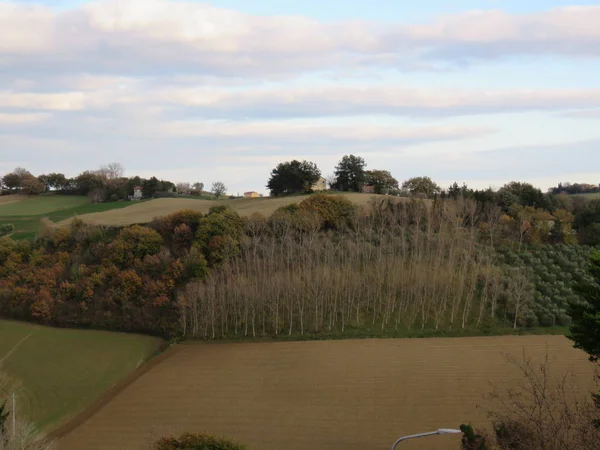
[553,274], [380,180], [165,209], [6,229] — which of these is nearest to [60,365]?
[553,274]

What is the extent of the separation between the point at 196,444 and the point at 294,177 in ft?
133

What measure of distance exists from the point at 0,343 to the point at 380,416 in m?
17.7

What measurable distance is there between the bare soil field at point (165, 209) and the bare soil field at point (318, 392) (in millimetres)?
17218

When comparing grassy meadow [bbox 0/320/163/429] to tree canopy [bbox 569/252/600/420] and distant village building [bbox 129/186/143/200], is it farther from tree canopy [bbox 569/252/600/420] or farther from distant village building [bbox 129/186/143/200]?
distant village building [bbox 129/186/143/200]

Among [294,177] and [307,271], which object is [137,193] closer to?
[294,177]

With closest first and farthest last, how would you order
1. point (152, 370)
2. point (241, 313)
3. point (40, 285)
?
point (152, 370), point (241, 313), point (40, 285)

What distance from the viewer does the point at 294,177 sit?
56.5 m

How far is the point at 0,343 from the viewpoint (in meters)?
30.1

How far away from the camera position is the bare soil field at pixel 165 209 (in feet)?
153

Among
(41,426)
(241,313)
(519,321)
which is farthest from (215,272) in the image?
(519,321)

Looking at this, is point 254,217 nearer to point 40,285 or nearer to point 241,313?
point 241,313

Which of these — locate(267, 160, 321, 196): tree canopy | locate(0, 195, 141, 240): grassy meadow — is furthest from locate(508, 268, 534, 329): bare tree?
locate(0, 195, 141, 240): grassy meadow

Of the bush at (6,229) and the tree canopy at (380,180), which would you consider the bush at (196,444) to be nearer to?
the bush at (6,229)

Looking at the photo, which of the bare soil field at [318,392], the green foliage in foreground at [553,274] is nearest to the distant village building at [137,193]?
the bare soil field at [318,392]
